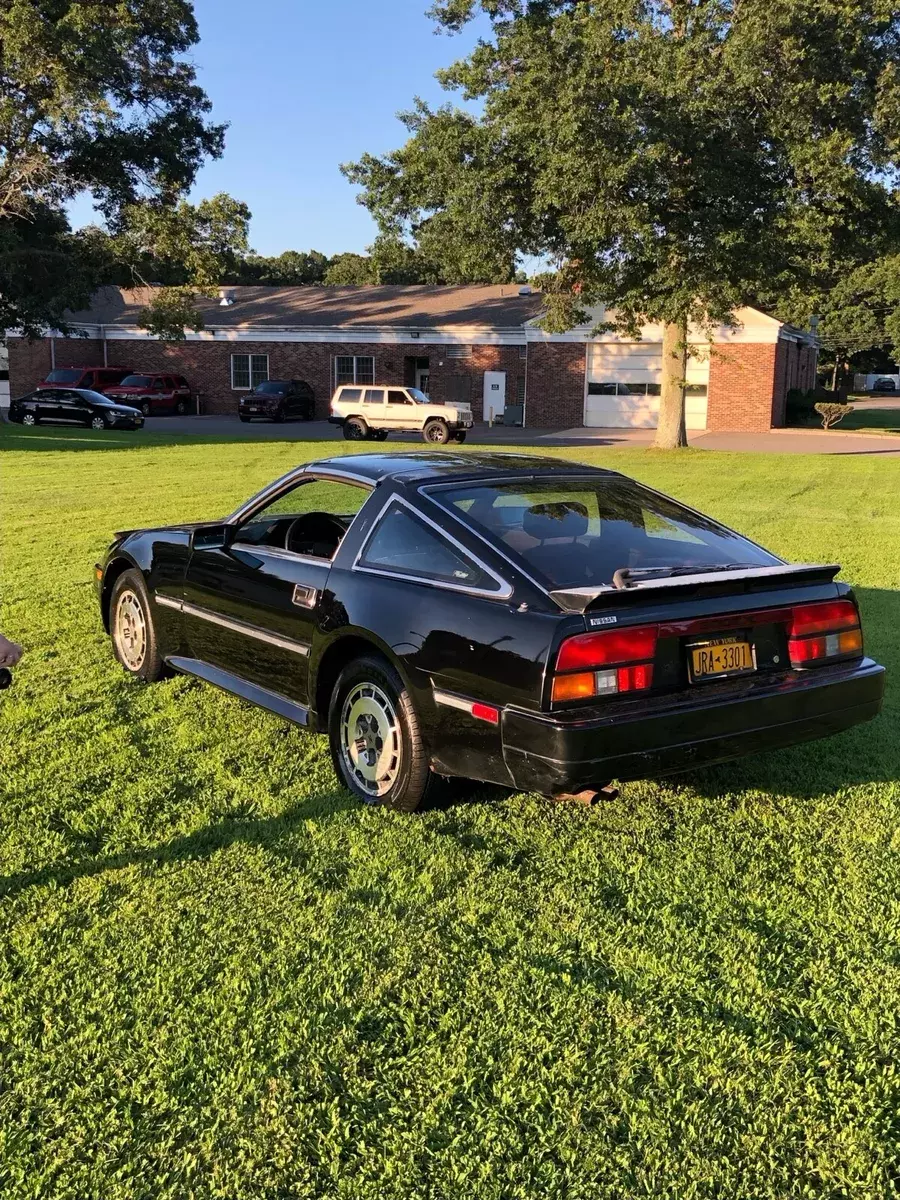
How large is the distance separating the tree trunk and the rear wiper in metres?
24.1

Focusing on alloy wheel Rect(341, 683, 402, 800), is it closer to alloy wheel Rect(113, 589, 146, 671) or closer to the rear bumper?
the rear bumper

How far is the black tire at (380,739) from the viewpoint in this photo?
12.9 feet

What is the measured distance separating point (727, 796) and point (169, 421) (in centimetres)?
3681

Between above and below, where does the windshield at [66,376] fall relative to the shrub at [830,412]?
above

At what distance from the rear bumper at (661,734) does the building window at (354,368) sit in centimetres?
3937

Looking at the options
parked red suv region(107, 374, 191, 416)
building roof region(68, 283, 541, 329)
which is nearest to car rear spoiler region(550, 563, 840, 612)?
building roof region(68, 283, 541, 329)

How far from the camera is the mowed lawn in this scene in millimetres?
2309

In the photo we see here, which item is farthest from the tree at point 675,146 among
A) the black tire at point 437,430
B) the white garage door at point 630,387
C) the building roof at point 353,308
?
the building roof at point 353,308

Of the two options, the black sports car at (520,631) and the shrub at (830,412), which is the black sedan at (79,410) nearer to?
the shrub at (830,412)

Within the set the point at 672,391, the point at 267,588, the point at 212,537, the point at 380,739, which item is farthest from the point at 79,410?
the point at 380,739

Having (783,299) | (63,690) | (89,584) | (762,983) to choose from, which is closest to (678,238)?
(783,299)

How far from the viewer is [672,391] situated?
1093 inches

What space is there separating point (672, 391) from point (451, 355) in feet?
49.6

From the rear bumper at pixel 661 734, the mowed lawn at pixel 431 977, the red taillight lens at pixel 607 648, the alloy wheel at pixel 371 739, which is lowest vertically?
the mowed lawn at pixel 431 977
